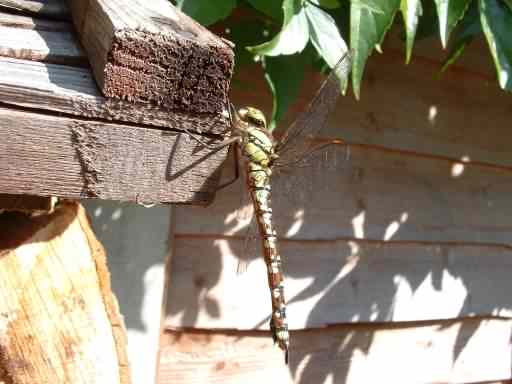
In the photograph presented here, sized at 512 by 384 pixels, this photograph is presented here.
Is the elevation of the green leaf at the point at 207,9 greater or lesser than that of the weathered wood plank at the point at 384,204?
greater

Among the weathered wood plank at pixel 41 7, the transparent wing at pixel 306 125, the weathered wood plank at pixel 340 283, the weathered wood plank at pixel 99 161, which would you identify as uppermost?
the weathered wood plank at pixel 41 7

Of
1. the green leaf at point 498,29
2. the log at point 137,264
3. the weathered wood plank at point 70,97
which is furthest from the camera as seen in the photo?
the log at point 137,264

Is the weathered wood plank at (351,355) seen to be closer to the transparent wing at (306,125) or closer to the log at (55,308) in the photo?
the transparent wing at (306,125)

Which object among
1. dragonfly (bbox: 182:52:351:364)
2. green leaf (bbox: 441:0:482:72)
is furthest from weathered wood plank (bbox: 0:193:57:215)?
green leaf (bbox: 441:0:482:72)

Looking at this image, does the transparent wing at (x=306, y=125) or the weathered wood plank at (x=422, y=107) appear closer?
the transparent wing at (x=306, y=125)

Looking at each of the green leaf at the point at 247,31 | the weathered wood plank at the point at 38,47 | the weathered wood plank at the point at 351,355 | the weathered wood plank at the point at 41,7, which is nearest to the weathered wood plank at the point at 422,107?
the green leaf at the point at 247,31

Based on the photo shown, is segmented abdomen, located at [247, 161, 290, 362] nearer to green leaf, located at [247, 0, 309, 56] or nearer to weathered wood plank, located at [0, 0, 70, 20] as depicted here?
green leaf, located at [247, 0, 309, 56]

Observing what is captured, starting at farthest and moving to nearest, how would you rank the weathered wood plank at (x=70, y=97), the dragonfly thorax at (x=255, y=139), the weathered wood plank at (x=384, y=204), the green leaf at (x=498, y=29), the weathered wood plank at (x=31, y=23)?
A: the weathered wood plank at (x=384, y=204) → the green leaf at (x=498, y=29) → the dragonfly thorax at (x=255, y=139) → the weathered wood plank at (x=31, y=23) → the weathered wood plank at (x=70, y=97)
